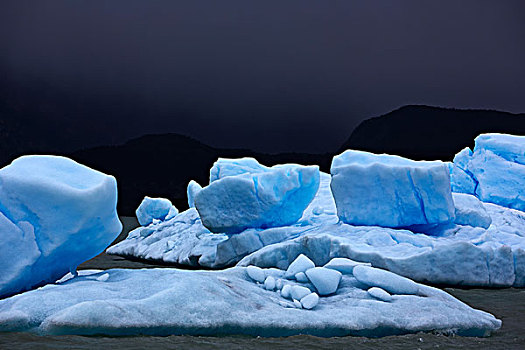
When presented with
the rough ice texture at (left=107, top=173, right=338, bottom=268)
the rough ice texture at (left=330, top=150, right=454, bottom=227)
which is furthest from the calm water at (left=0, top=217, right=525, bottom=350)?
the rough ice texture at (left=107, top=173, right=338, bottom=268)

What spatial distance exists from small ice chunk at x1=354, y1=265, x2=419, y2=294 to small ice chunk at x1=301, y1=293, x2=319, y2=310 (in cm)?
87

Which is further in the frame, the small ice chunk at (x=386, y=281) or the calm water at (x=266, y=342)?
the small ice chunk at (x=386, y=281)

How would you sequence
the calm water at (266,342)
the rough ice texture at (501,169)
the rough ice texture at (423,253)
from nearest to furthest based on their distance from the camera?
the calm water at (266,342) < the rough ice texture at (423,253) < the rough ice texture at (501,169)

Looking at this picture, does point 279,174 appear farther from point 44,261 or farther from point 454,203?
point 44,261

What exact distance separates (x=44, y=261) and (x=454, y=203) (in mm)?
10239

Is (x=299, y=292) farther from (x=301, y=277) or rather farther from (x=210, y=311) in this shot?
(x=210, y=311)

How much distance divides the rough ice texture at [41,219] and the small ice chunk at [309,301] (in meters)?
2.86

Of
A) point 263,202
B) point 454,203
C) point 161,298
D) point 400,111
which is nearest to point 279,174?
point 263,202

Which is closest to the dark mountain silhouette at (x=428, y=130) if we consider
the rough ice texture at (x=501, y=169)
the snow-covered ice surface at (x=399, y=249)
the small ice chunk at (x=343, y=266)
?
the rough ice texture at (x=501, y=169)

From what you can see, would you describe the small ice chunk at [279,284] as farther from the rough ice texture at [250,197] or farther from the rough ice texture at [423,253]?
the rough ice texture at [250,197]

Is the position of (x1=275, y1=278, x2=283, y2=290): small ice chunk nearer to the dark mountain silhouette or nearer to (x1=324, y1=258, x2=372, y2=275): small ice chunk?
(x1=324, y1=258, x2=372, y2=275): small ice chunk

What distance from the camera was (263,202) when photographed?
12.9m

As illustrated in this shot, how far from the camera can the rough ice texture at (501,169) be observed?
56.4 ft

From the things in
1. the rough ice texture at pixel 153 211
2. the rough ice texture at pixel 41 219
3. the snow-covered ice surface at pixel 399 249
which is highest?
the rough ice texture at pixel 41 219
